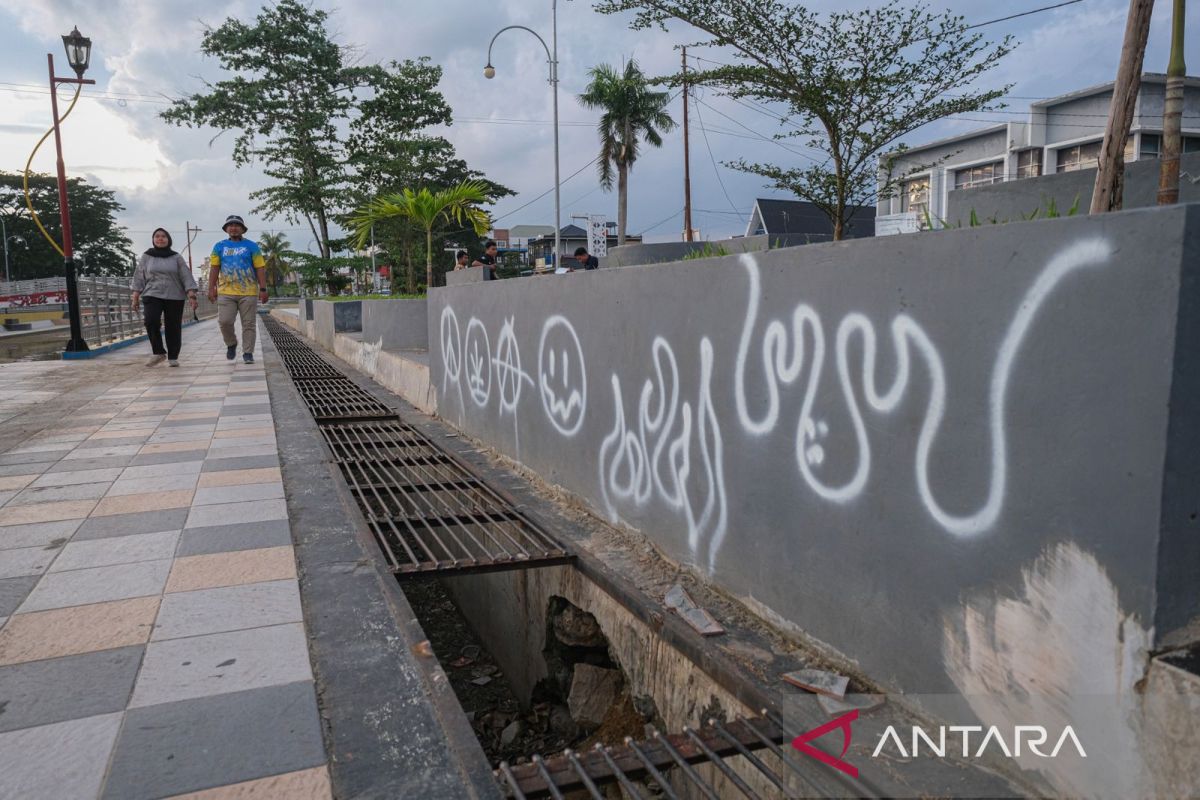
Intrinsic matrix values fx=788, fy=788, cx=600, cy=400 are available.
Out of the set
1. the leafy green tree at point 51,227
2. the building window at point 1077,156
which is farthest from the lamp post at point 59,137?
the leafy green tree at point 51,227

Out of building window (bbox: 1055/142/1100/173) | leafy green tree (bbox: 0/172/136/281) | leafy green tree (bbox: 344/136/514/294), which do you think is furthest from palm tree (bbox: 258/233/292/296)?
building window (bbox: 1055/142/1100/173)

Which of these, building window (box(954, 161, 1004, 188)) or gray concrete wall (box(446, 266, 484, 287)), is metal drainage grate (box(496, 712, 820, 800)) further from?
building window (box(954, 161, 1004, 188))

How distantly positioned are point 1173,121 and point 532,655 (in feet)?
20.9

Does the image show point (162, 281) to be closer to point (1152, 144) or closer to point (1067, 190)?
point (1067, 190)

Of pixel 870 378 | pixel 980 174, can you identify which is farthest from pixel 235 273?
pixel 980 174

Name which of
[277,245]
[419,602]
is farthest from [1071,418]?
[277,245]

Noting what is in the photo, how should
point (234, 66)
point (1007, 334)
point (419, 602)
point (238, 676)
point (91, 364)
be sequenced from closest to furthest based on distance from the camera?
point (1007, 334) < point (238, 676) < point (419, 602) < point (91, 364) < point (234, 66)

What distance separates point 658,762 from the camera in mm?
2203

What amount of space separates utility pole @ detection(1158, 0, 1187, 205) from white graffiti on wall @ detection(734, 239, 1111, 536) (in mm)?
4615

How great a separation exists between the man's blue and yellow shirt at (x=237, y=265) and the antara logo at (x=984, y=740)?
995 centimetres

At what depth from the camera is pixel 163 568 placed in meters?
3.17

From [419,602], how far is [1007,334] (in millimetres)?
5873

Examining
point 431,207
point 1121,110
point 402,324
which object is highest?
point 431,207

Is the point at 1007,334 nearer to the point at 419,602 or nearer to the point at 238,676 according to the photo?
the point at 238,676
